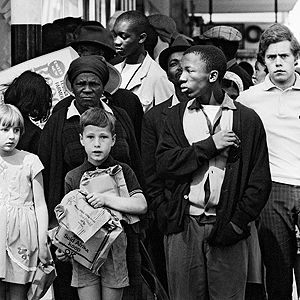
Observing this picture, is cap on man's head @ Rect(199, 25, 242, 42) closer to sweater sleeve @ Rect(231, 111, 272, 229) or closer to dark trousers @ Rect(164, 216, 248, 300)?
sweater sleeve @ Rect(231, 111, 272, 229)

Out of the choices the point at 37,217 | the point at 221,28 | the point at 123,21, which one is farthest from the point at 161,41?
the point at 37,217

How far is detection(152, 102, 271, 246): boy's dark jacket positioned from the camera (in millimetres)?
7641

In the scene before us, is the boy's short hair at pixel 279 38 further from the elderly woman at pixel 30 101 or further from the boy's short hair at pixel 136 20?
the elderly woman at pixel 30 101

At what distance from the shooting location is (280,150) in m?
Answer: 8.33

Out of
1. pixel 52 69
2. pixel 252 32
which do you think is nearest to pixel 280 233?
pixel 52 69

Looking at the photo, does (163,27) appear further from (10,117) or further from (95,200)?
(95,200)

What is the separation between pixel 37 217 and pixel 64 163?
1.37 ft

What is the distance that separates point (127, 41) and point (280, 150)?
74.1 inches

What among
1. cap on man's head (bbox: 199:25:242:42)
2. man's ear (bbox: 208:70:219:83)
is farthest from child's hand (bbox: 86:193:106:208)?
cap on man's head (bbox: 199:25:242:42)

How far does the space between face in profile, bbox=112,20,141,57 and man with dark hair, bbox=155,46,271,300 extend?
179 centimetres

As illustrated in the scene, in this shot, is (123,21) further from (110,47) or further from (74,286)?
(74,286)

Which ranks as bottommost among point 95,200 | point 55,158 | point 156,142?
point 95,200

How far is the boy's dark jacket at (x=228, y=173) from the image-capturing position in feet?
25.1

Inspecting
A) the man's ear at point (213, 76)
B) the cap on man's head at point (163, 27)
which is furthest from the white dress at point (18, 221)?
the cap on man's head at point (163, 27)
